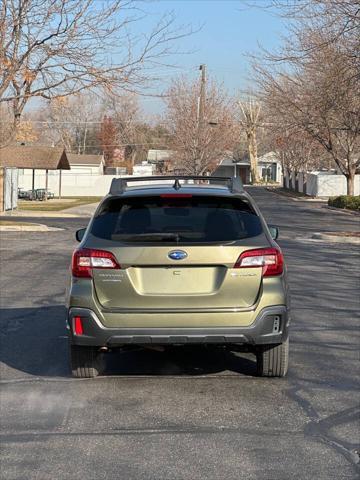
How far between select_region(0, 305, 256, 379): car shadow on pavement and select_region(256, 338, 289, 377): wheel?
0.85 feet

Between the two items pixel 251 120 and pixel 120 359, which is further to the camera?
pixel 251 120

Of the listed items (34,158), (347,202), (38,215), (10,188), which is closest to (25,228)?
(38,215)

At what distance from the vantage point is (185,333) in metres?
5.74

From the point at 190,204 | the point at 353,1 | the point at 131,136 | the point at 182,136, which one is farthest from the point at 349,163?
the point at 131,136

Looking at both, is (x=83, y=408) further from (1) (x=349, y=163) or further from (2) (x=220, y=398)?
(1) (x=349, y=163)

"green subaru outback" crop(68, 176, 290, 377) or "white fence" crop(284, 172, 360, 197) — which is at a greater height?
"white fence" crop(284, 172, 360, 197)

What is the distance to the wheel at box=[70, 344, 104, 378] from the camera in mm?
6324

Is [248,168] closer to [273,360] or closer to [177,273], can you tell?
[273,360]

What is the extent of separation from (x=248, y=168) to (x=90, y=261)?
105m

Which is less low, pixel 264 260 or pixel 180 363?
pixel 264 260

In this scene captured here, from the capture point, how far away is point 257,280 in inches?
229

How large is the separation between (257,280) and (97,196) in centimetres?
5944

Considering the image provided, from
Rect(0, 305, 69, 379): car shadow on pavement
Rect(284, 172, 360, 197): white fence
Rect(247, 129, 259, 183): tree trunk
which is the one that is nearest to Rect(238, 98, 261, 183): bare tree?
Rect(247, 129, 259, 183): tree trunk

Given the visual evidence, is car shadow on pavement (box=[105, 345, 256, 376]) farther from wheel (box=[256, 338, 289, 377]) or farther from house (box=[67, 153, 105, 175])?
house (box=[67, 153, 105, 175])
